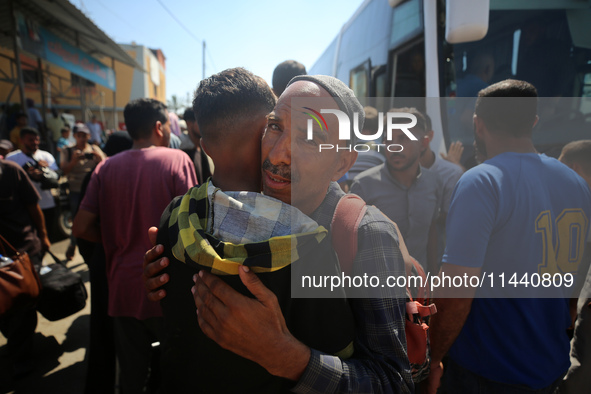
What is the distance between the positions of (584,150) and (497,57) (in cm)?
143

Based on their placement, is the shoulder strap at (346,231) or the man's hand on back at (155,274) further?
the man's hand on back at (155,274)

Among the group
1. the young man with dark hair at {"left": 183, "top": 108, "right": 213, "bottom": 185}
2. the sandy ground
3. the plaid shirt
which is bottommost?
the sandy ground

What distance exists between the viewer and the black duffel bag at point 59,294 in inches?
121

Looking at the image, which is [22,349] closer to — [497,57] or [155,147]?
[155,147]

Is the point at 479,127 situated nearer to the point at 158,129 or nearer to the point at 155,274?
the point at 155,274

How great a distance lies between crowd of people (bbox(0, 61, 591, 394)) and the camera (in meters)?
0.92

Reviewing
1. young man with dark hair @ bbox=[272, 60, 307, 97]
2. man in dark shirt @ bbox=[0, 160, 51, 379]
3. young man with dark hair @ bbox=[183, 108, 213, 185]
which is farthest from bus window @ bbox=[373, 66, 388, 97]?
man in dark shirt @ bbox=[0, 160, 51, 379]

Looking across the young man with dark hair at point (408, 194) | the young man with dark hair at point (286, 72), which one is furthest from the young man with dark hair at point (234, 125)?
the young man with dark hair at point (408, 194)

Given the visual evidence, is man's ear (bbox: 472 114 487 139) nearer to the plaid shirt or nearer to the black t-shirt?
the plaid shirt

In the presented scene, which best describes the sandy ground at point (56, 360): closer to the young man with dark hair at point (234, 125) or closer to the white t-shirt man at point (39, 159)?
the white t-shirt man at point (39, 159)

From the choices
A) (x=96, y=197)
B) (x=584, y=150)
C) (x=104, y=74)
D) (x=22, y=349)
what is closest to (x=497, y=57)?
(x=584, y=150)

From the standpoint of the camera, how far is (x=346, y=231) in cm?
97

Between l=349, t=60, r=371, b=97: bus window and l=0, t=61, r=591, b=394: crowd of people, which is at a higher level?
l=349, t=60, r=371, b=97: bus window

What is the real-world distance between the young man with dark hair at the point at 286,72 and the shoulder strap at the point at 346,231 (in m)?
1.56
